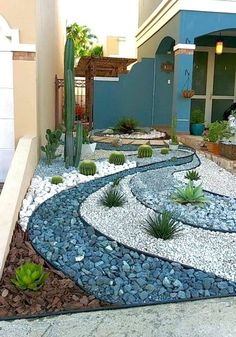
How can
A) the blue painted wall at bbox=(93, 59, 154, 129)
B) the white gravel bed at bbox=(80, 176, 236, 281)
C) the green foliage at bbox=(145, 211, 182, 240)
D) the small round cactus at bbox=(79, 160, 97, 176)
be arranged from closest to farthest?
1. the white gravel bed at bbox=(80, 176, 236, 281)
2. the green foliage at bbox=(145, 211, 182, 240)
3. the small round cactus at bbox=(79, 160, 97, 176)
4. the blue painted wall at bbox=(93, 59, 154, 129)

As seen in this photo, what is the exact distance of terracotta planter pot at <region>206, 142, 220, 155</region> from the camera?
8.49 meters

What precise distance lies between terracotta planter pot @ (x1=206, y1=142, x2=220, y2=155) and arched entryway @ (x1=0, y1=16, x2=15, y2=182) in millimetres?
4571

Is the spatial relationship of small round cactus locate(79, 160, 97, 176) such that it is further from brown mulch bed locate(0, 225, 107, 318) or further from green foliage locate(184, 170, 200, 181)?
brown mulch bed locate(0, 225, 107, 318)

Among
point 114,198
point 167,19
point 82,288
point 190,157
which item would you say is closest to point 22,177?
point 114,198

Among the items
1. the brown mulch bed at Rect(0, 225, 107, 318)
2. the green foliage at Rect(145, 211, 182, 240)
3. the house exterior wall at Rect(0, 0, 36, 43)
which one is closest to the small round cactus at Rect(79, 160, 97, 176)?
the house exterior wall at Rect(0, 0, 36, 43)

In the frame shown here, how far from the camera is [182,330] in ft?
8.49

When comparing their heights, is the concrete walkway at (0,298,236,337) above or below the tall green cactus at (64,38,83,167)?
below

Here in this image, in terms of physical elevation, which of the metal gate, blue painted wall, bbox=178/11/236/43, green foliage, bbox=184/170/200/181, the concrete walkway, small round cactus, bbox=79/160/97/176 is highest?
blue painted wall, bbox=178/11/236/43

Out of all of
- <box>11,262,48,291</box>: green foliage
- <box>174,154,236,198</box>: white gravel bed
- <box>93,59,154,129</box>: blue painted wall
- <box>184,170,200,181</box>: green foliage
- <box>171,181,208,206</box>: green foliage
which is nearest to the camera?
<box>11,262,48,291</box>: green foliage

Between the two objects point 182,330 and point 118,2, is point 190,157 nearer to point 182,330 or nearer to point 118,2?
point 182,330

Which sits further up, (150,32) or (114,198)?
(150,32)

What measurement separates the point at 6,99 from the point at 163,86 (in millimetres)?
8949

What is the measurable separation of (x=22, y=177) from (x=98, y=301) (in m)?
2.36

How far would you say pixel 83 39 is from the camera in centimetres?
2302
